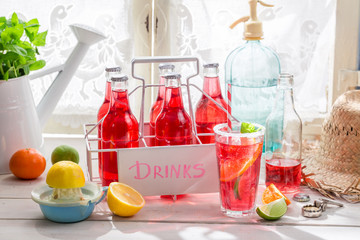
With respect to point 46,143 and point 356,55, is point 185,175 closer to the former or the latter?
point 46,143

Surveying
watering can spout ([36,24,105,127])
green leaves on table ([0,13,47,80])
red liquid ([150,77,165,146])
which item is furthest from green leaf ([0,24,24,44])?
red liquid ([150,77,165,146])

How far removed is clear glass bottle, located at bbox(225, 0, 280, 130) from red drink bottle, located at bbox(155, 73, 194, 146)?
0.36 meters

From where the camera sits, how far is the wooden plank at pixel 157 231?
875 millimetres

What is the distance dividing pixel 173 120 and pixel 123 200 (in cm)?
18

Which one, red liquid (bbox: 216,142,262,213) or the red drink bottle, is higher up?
the red drink bottle

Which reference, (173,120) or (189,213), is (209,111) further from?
(189,213)

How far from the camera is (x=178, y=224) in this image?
928 mm

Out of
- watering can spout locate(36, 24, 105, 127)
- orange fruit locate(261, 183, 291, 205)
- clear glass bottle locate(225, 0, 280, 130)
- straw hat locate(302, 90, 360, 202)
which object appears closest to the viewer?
orange fruit locate(261, 183, 291, 205)

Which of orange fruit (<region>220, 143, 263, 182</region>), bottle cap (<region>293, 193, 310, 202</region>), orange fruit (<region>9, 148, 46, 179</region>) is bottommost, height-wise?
bottle cap (<region>293, 193, 310, 202</region>)

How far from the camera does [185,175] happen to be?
102 cm

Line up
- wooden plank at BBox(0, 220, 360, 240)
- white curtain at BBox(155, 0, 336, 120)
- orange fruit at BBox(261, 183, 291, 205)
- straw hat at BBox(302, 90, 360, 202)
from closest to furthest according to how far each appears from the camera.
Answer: wooden plank at BBox(0, 220, 360, 240)
orange fruit at BBox(261, 183, 291, 205)
straw hat at BBox(302, 90, 360, 202)
white curtain at BBox(155, 0, 336, 120)

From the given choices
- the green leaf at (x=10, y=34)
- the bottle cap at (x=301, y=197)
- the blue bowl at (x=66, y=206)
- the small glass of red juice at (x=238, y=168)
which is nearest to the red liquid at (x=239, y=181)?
the small glass of red juice at (x=238, y=168)

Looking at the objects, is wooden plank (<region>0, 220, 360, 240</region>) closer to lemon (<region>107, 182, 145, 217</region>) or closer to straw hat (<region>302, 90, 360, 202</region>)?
lemon (<region>107, 182, 145, 217</region>)

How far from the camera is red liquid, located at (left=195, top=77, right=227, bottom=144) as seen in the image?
1114mm
